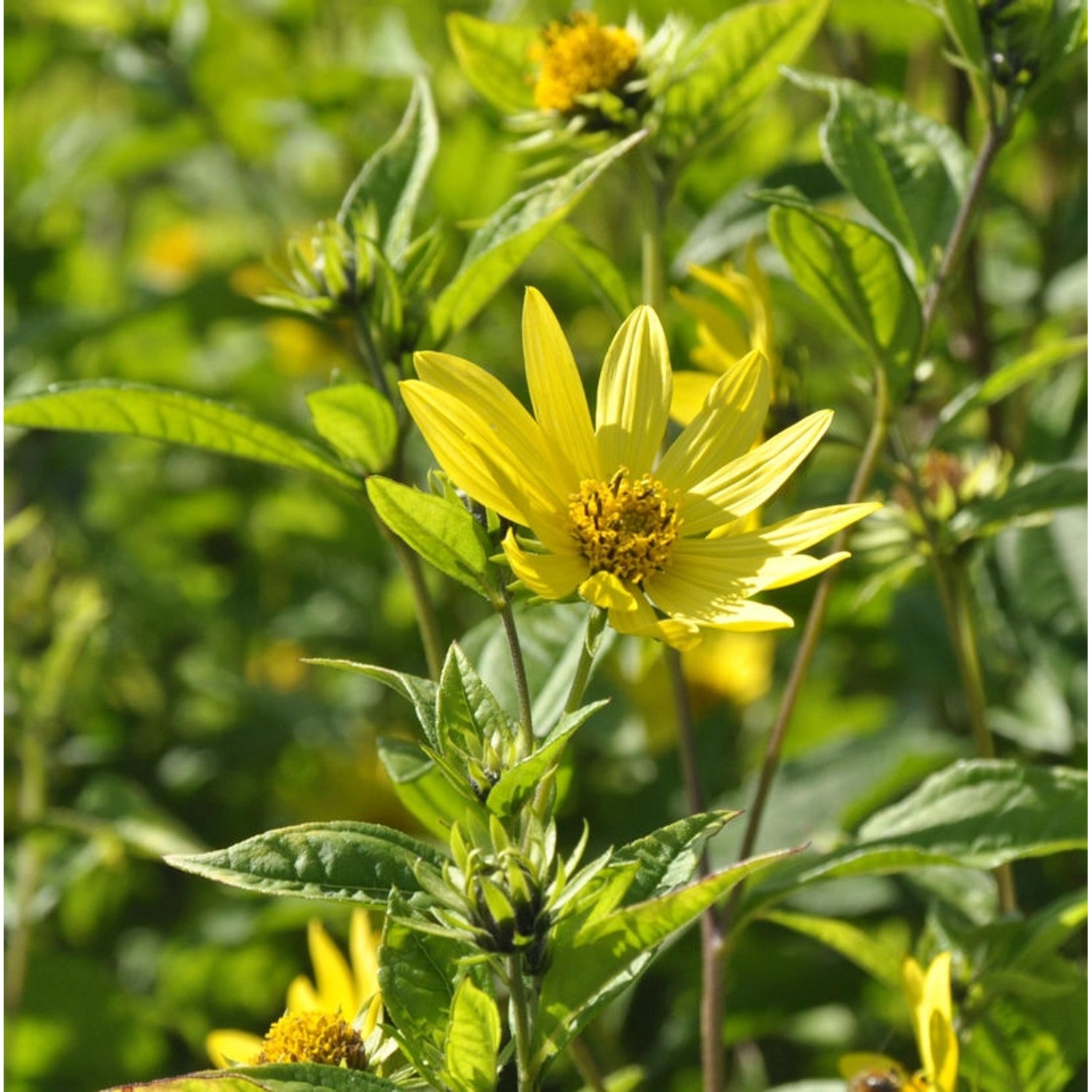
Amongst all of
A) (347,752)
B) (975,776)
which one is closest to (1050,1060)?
(975,776)

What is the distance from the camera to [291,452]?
2.60ft

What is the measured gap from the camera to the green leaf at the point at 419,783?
78 centimetres

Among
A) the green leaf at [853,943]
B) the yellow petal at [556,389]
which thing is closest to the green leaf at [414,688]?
the yellow petal at [556,389]

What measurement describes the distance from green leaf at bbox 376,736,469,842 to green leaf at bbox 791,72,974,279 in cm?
41

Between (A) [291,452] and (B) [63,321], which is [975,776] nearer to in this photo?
(A) [291,452]

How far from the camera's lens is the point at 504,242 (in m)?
Result: 0.77

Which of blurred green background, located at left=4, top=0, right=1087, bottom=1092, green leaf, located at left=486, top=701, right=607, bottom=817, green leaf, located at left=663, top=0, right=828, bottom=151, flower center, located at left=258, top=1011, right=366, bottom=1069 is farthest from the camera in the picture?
blurred green background, located at left=4, top=0, right=1087, bottom=1092

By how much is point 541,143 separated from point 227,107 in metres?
0.99

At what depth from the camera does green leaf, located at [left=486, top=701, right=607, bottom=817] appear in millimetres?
591

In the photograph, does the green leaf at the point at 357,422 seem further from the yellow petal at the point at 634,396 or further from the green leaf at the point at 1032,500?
the green leaf at the point at 1032,500

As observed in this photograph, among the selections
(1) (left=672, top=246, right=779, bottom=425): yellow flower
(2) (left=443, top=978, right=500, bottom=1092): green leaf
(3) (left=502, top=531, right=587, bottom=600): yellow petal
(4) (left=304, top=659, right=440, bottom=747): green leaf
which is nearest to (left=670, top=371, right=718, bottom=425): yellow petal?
(1) (left=672, top=246, right=779, bottom=425): yellow flower

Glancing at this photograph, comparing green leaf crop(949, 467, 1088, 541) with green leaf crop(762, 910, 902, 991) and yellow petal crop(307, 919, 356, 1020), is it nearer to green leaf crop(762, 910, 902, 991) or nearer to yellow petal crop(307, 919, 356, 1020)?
green leaf crop(762, 910, 902, 991)

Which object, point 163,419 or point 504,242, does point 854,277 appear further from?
point 163,419

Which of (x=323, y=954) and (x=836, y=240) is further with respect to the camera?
(x=323, y=954)
